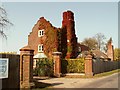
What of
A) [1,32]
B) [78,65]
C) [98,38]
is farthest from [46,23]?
[98,38]

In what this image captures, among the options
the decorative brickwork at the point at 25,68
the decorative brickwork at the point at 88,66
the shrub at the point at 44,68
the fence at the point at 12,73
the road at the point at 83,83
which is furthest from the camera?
the decorative brickwork at the point at 88,66

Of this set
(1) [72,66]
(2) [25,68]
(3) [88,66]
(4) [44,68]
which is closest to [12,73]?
(2) [25,68]

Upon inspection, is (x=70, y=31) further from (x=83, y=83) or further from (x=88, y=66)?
(x=83, y=83)

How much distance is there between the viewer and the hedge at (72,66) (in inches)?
1387

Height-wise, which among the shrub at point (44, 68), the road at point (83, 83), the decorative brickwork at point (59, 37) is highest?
the decorative brickwork at point (59, 37)

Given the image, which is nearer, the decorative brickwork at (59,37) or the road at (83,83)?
the road at (83,83)

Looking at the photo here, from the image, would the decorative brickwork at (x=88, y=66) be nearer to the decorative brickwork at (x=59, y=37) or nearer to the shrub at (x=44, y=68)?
the shrub at (x=44, y=68)

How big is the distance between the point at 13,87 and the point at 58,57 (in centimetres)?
1745

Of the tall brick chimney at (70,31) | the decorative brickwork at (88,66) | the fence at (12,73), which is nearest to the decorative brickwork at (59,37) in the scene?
the tall brick chimney at (70,31)

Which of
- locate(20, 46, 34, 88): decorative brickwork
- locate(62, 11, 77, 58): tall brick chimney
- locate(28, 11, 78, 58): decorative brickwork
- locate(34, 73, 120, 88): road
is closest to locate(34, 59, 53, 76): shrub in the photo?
locate(34, 73, 120, 88): road

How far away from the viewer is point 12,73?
15.1 m

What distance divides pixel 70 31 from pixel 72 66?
1175 centimetres

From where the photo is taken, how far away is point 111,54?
2886 inches

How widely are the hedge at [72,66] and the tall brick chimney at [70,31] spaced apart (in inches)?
383
